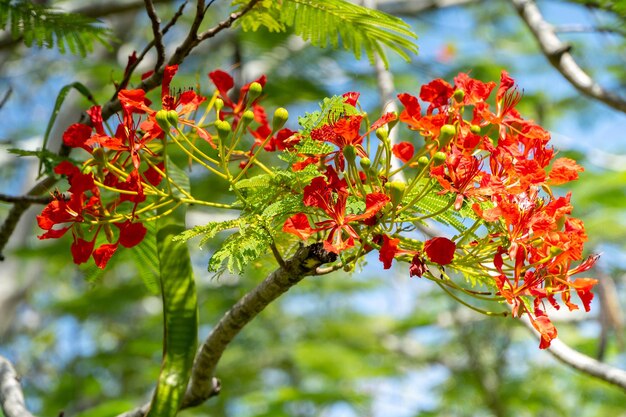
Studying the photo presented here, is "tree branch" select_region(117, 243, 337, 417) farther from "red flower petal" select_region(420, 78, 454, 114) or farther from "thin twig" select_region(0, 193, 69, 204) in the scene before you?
"thin twig" select_region(0, 193, 69, 204)

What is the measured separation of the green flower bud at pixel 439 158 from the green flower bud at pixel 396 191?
8 cm

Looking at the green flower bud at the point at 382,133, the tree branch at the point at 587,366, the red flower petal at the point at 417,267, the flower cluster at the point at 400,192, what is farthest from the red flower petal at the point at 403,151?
the tree branch at the point at 587,366

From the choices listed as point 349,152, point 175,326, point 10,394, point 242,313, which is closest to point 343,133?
point 349,152

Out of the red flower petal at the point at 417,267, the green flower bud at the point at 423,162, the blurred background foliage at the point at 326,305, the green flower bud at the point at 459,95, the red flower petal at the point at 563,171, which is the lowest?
the blurred background foliage at the point at 326,305

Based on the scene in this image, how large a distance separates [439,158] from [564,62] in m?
1.61

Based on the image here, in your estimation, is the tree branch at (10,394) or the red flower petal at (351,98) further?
the tree branch at (10,394)

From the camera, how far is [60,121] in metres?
5.98

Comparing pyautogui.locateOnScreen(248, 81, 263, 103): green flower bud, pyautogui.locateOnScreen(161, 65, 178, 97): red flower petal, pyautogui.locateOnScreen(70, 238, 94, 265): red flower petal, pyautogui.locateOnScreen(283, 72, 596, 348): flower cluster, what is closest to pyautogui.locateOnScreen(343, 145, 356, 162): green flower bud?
pyautogui.locateOnScreen(283, 72, 596, 348): flower cluster

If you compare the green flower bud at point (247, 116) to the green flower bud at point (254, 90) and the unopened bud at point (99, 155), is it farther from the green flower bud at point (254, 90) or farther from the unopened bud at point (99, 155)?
the unopened bud at point (99, 155)

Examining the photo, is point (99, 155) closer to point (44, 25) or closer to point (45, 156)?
point (45, 156)

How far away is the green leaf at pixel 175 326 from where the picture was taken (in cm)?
128

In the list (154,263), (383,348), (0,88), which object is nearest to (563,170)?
(154,263)

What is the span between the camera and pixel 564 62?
8.20ft

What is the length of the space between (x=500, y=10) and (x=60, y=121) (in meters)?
6.24
